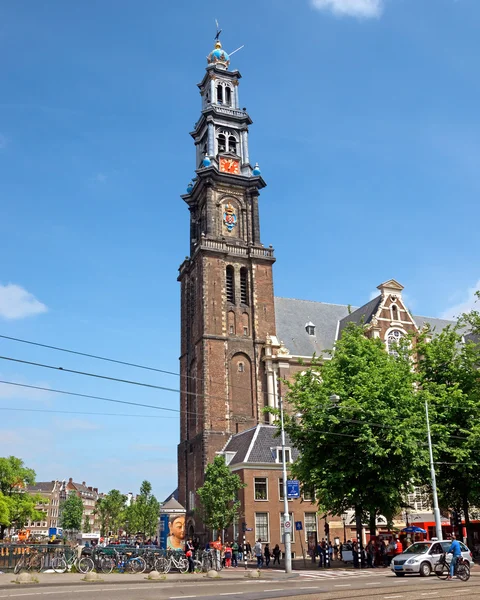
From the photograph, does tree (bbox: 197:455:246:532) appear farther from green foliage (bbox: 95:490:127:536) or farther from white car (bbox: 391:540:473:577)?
green foliage (bbox: 95:490:127:536)

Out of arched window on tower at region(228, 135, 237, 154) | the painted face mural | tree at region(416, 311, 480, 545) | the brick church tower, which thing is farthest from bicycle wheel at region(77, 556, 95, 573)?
arched window on tower at region(228, 135, 237, 154)

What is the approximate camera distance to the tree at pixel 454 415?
33094 mm

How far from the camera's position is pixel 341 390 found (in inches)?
1270

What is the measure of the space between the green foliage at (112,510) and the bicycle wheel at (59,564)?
253 feet

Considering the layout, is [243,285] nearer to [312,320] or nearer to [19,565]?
[312,320]

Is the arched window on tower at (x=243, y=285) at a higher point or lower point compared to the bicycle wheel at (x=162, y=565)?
higher

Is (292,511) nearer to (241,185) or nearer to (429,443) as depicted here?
(429,443)

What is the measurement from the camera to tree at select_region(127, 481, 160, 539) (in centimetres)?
9075

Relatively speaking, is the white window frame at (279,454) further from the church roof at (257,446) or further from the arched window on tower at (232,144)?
the arched window on tower at (232,144)

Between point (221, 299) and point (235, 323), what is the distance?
2.76 metres

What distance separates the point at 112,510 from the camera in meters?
100

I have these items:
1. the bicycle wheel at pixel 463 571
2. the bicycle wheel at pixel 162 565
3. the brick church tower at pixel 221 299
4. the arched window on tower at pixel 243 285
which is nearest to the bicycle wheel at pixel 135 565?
the bicycle wheel at pixel 162 565

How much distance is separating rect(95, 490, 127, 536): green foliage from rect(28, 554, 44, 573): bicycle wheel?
7711 cm

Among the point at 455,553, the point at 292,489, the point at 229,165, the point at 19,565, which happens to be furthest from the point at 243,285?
the point at 455,553
